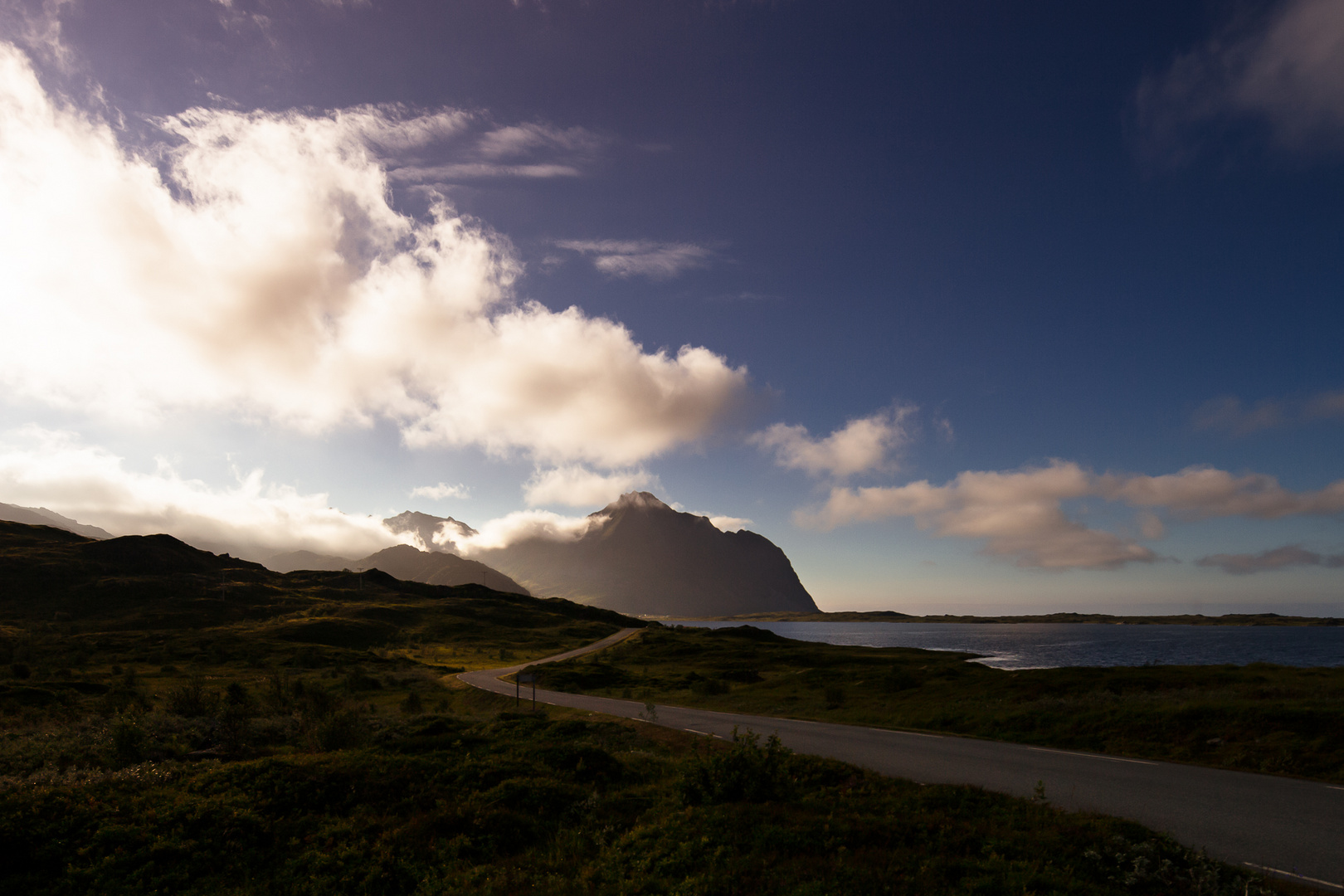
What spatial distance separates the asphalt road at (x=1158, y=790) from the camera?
11.4 m

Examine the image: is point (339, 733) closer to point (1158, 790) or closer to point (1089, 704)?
point (1158, 790)

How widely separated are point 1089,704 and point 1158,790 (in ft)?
39.6

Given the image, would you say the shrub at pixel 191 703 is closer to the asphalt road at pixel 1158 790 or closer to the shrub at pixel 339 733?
the shrub at pixel 339 733

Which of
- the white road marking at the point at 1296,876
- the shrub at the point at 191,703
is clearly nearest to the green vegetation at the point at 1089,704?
the white road marking at the point at 1296,876

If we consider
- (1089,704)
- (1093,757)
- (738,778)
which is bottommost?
(1093,757)

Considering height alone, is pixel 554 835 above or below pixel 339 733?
above

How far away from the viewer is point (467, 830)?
12.4 meters

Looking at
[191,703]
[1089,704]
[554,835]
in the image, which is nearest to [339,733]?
[191,703]

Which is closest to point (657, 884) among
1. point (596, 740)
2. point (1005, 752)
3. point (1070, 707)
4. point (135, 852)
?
point (135, 852)

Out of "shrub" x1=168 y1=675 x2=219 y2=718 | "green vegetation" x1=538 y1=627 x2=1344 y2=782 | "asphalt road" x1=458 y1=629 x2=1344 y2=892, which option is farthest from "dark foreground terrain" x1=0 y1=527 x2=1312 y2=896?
"green vegetation" x1=538 y1=627 x2=1344 y2=782

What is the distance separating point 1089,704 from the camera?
85.8 ft

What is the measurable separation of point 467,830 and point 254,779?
227 inches

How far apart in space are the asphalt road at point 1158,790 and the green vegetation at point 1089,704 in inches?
72.3

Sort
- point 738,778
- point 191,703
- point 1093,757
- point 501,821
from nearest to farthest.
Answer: point 501,821
point 738,778
point 1093,757
point 191,703
